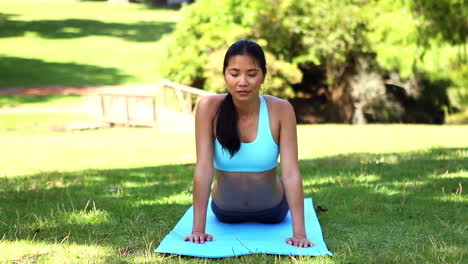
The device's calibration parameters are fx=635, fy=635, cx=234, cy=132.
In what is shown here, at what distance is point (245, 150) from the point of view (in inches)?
156

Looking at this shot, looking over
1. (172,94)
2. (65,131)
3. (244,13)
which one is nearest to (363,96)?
(244,13)

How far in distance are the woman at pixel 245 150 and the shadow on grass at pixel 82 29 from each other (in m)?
29.1

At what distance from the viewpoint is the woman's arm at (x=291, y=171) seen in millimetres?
3736

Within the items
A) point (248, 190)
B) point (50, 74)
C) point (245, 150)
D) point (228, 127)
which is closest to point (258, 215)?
point (248, 190)

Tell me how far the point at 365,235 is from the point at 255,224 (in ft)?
2.49

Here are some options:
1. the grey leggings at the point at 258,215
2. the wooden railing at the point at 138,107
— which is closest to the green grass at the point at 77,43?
the wooden railing at the point at 138,107

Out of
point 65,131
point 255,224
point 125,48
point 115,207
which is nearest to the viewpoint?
point 255,224

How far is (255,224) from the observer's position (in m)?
4.20

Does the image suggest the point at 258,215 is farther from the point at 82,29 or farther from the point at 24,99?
the point at 82,29

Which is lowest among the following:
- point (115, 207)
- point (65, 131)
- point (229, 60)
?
point (65, 131)

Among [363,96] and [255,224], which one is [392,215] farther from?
[363,96]

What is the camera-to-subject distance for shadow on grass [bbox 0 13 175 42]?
1268 inches

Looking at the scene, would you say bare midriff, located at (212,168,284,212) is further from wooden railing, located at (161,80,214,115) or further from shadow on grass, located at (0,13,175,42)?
shadow on grass, located at (0,13,175,42)

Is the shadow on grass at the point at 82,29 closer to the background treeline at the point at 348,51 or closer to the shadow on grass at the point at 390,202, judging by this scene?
the background treeline at the point at 348,51
